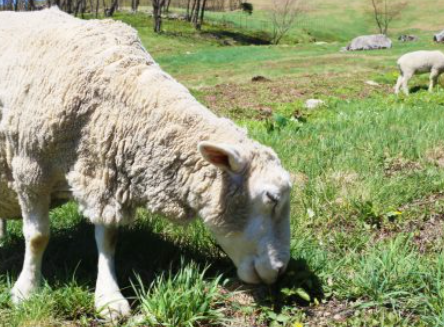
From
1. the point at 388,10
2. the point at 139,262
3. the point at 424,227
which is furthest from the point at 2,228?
the point at 388,10

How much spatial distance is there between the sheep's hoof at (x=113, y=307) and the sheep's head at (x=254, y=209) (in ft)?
2.48

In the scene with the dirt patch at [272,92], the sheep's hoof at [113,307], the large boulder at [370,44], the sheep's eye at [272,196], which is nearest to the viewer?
the sheep's eye at [272,196]

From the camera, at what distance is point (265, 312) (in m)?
3.29

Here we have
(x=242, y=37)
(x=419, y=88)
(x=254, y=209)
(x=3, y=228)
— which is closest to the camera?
(x=254, y=209)

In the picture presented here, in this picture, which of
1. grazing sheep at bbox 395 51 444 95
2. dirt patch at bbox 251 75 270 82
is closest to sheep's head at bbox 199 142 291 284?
grazing sheep at bbox 395 51 444 95

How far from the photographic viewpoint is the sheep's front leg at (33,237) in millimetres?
3668

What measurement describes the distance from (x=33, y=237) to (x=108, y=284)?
2.19 feet

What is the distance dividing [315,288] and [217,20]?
235 feet

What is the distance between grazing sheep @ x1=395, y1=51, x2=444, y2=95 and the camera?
18039mm

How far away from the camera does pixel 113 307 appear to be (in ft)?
11.0

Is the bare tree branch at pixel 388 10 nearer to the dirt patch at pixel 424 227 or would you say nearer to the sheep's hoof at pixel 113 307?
the dirt patch at pixel 424 227

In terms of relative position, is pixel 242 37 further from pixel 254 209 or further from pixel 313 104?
pixel 254 209

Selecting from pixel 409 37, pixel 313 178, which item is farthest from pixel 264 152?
pixel 409 37

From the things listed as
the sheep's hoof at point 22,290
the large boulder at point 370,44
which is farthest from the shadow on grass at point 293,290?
the large boulder at point 370,44
